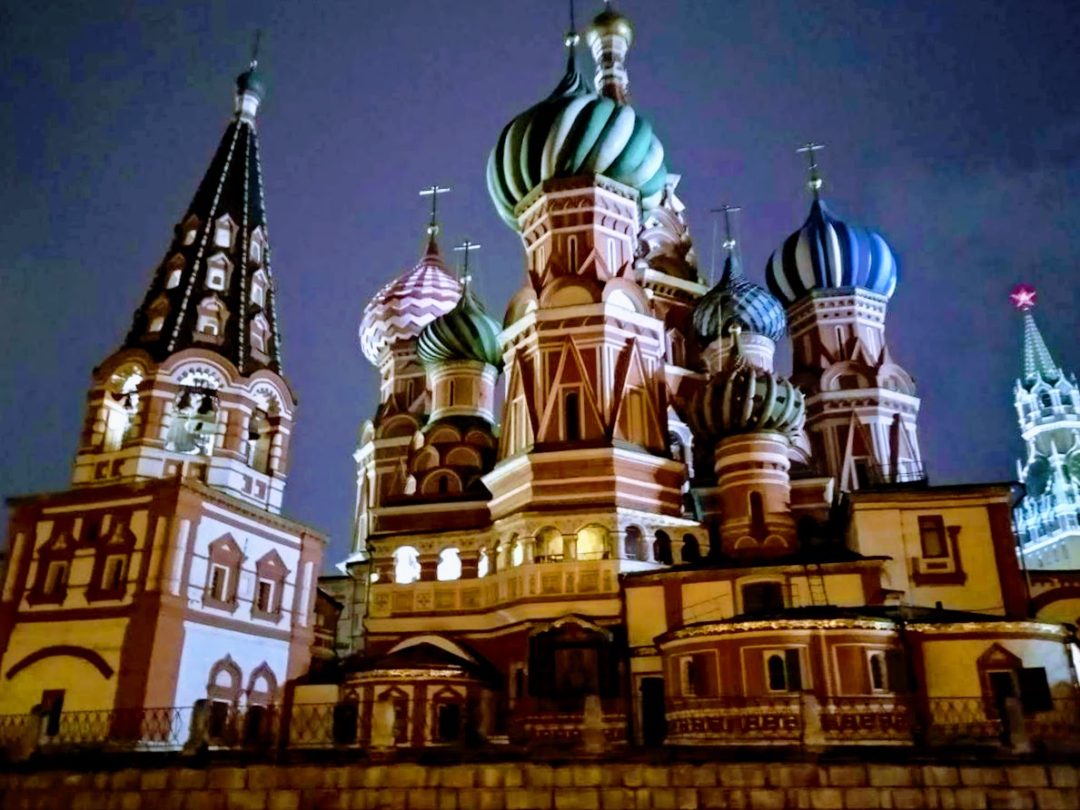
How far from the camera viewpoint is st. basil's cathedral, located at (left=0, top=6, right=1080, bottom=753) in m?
18.7

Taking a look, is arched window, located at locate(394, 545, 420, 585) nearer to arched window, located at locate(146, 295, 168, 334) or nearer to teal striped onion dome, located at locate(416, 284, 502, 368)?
teal striped onion dome, located at locate(416, 284, 502, 368)

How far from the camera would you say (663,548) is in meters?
25.3

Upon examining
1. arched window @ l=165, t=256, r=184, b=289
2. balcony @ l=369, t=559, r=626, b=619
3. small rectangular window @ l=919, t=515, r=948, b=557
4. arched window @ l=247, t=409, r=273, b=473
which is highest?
arched window @ l=165, t=256, r=184, b=289

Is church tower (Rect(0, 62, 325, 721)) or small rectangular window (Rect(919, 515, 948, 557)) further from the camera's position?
small rectangular window (Rect(919, 515, 948, 557))

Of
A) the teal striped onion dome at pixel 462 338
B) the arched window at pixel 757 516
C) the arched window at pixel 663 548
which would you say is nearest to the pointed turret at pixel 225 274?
the teal striped onion dome at pixel 462 338

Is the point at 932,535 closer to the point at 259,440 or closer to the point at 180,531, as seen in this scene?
the point at 259,440

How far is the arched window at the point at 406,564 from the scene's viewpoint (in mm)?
27359

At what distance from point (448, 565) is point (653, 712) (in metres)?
8.08

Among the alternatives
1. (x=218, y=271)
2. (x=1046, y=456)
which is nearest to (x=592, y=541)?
(x=218, y=271)

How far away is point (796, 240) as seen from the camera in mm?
37656

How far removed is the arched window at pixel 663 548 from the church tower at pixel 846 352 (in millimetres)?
10102

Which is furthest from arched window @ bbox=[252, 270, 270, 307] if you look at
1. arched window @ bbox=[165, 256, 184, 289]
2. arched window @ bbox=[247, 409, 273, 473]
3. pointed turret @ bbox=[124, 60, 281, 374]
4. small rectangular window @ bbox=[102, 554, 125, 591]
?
small rectangular window @ bbox=[102, 554, 125, 591]

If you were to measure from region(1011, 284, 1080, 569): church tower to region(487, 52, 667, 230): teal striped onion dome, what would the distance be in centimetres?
4233

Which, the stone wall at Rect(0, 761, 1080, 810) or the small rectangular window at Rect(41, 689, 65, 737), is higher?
the small rectangular window at Rect(41, 689, 65, 737)
